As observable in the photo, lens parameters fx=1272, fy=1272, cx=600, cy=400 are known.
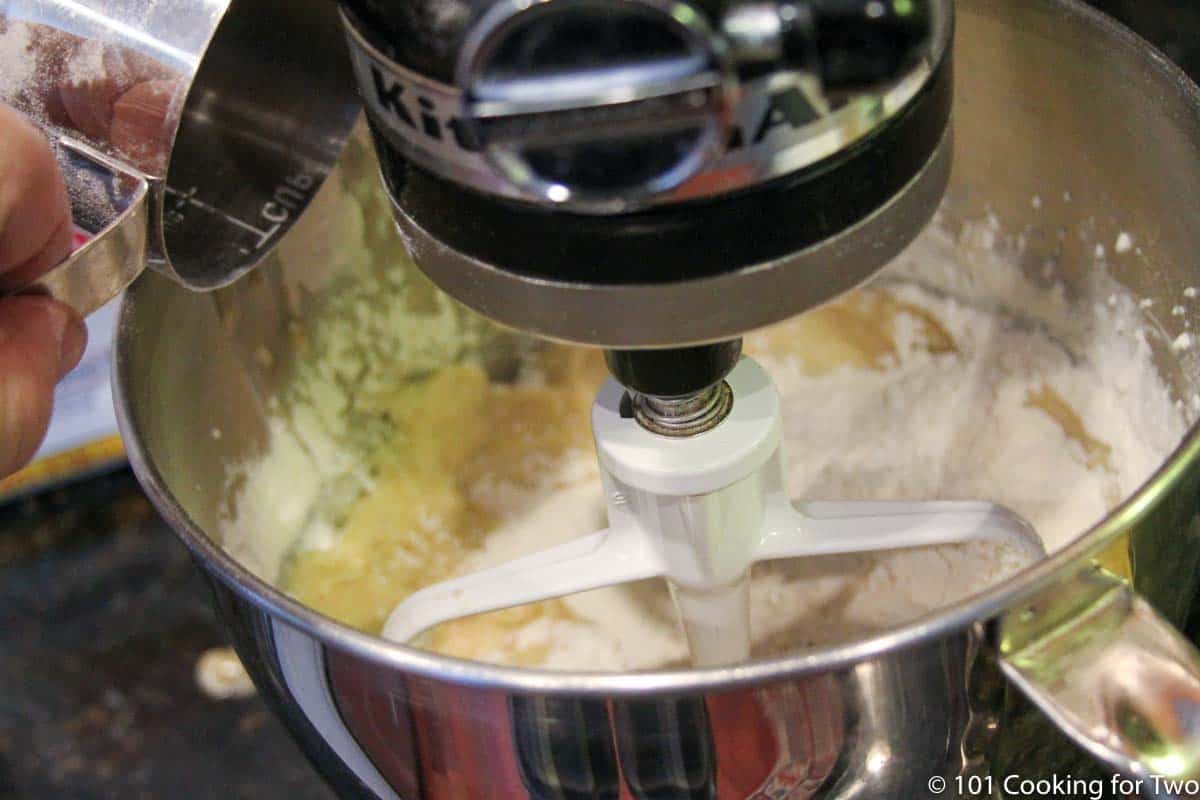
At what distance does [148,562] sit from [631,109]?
1.85ft

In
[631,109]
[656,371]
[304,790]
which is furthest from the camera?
[304,790]

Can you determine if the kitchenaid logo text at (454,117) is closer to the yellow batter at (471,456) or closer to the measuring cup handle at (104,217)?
the measuring cup handle at (104,217)

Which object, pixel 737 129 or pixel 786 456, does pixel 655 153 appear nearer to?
pixel 737 129

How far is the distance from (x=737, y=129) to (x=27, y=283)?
214 millimetres

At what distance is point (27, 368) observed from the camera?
1.17ft

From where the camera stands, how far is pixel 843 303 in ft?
2.27

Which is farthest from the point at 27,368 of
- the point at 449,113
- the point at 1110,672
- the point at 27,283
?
the point at 1110,672

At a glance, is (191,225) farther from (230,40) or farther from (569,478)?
(569,478)

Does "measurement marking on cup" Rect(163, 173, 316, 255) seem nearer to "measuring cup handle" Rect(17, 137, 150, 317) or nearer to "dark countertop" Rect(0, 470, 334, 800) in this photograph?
"measuring cup handle" Rect(17, 137, 150, 317)

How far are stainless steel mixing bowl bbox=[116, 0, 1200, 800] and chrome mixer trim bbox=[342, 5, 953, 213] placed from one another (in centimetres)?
12

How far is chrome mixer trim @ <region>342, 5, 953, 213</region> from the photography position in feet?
0.92

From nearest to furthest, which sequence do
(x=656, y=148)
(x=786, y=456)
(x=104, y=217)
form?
(x=656, y=148)
(x=104, y=217)
(x=786, y=456)

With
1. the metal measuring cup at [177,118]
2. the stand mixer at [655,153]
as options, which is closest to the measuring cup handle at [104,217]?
the metal measuring cup at [177,118]

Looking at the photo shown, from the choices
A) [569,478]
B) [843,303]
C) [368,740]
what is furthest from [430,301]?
[368,740]
